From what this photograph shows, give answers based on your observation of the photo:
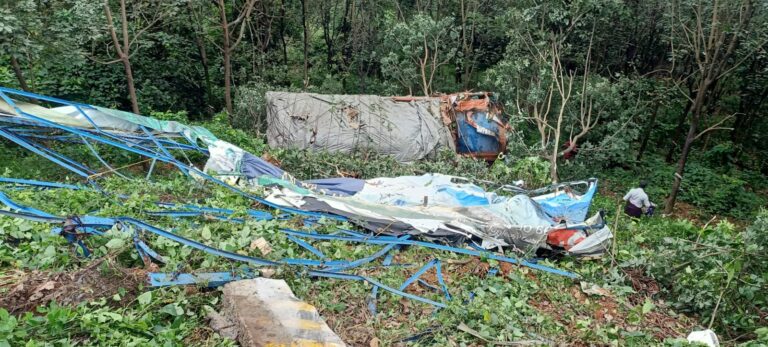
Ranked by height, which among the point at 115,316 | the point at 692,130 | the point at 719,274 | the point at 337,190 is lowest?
the point at 337,190

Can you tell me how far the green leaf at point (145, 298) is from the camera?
3.44 metres

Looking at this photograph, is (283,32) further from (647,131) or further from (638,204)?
(638,204)

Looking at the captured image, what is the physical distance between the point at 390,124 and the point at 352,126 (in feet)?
2.66

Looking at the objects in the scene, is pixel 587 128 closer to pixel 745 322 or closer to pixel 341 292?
pixel 745 322

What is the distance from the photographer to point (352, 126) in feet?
33.0

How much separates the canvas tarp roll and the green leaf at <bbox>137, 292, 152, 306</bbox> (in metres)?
6.23

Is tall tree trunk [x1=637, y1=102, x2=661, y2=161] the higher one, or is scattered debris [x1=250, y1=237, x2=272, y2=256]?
scattered debris [x1=250, y1=237, x2=272, y2=256]

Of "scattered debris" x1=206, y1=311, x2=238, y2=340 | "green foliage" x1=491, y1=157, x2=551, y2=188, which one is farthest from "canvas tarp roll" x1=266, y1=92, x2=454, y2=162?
"scattered debris" x1=206, y1=311, x2=238, y2=340

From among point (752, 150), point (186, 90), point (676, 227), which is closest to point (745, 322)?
point (676, 227)

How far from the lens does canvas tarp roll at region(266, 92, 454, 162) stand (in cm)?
980

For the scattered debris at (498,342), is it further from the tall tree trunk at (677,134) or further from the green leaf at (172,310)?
the tall tree trunk at (677,134)

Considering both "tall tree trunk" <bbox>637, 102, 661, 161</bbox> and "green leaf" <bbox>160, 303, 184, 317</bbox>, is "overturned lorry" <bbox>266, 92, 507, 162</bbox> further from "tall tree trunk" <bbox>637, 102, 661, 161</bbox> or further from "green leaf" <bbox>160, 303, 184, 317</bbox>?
"green leaf" <bbox>160, 303, 184, 317</bbox>

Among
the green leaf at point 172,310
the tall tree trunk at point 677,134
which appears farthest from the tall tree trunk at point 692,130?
the green leaf at point 172,310

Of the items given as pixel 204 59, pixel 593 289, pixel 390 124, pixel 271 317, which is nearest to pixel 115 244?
pixel 271 317
